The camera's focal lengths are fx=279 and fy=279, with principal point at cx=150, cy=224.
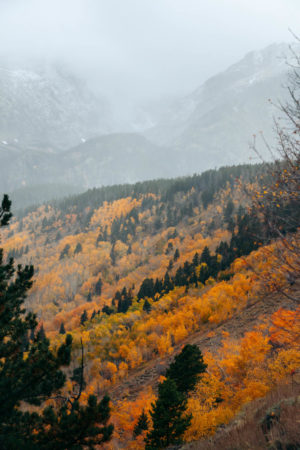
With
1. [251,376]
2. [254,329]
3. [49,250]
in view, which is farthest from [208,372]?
[49,250]

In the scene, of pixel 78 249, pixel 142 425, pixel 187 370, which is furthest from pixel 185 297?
pixel 78 249

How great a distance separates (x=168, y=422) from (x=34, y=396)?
11262mm

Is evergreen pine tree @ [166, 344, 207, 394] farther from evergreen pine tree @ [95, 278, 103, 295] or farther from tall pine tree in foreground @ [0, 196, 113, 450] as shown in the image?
evergreen pine tree @ [95, 278, 103, 295]

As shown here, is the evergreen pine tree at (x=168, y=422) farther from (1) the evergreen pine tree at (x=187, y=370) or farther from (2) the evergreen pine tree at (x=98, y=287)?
(2) the evergreen pine tree at (x=98, y=287)

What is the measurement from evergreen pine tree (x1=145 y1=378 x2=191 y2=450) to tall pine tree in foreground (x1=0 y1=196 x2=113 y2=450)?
9160 mm

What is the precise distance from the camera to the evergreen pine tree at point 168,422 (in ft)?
60.3

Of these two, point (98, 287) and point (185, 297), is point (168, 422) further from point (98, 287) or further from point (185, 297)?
point (98, 287)

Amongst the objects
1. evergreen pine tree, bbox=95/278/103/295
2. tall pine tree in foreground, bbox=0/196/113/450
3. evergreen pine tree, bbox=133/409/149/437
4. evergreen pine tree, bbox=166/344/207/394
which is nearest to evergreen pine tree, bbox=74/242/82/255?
evergreen pine tree, bbox=95/278/103/295

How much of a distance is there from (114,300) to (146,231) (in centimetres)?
8076

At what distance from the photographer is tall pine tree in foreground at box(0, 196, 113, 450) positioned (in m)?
10.2

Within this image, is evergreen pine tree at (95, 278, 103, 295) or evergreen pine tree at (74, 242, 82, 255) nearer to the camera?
evergreen pine tree at (95, 278, 103, 295)

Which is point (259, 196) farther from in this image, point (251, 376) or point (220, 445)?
point (251, 376)

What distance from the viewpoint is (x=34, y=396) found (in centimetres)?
1155

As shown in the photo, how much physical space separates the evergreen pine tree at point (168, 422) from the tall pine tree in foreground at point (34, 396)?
916 centimetres
